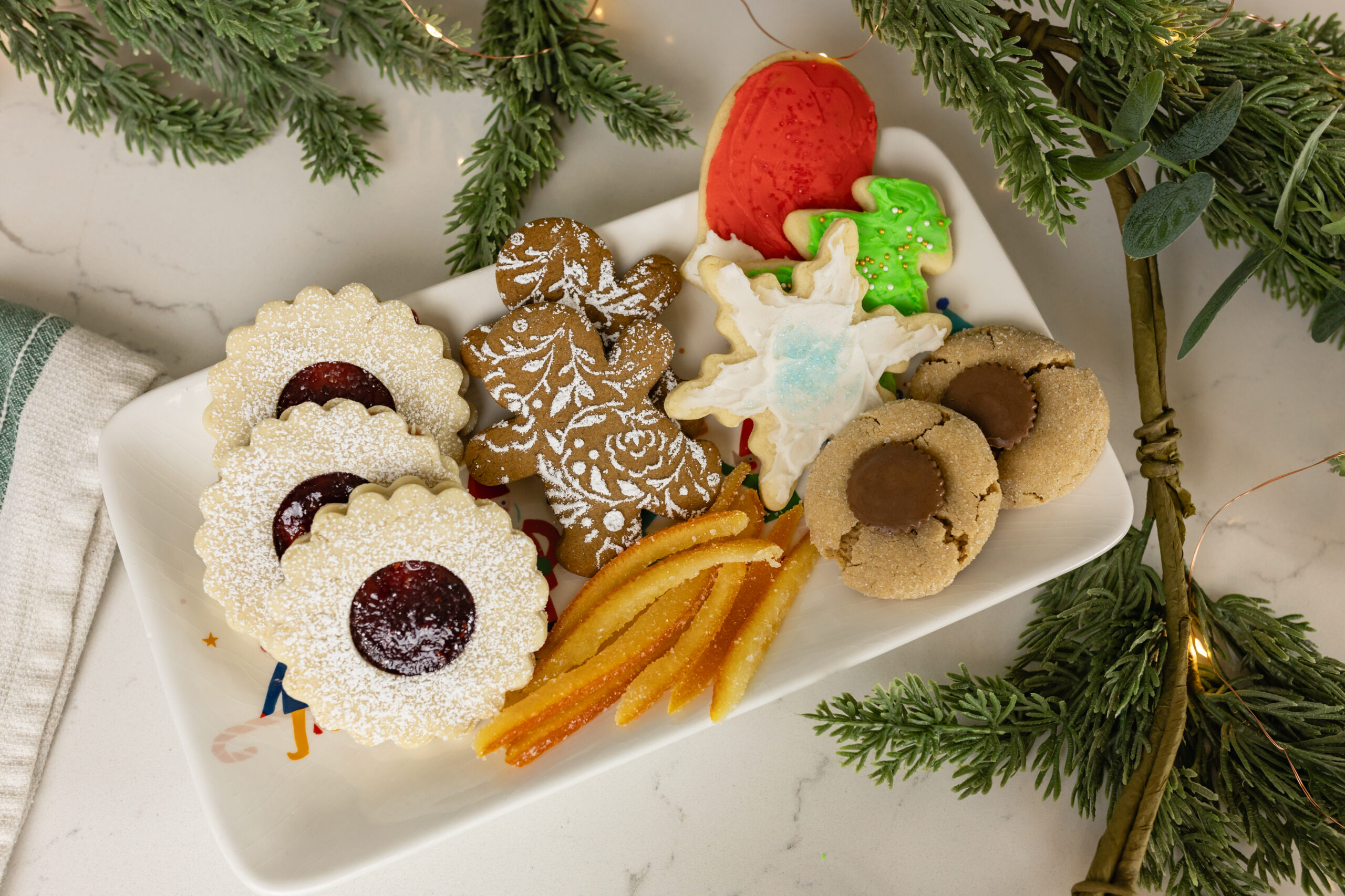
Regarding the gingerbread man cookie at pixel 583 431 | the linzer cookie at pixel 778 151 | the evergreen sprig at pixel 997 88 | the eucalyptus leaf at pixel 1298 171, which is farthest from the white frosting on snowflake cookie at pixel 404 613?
the eucalyptus leaf at pixel 1298 171

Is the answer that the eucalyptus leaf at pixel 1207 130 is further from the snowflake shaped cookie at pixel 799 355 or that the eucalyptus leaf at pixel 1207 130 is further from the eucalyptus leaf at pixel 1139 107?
the snowflake shaped cookie at pixel 799 355

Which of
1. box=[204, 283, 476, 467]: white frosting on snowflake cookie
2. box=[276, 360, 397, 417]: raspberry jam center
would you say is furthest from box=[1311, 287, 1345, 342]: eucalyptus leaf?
box=[276, 360, 397, 417]: raspberry jam center

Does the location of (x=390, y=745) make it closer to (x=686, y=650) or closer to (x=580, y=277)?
(x=686, y=650)

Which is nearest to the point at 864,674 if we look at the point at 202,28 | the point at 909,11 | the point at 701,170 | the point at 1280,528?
the point at 1280,528

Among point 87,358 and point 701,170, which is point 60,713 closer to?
point 87,358

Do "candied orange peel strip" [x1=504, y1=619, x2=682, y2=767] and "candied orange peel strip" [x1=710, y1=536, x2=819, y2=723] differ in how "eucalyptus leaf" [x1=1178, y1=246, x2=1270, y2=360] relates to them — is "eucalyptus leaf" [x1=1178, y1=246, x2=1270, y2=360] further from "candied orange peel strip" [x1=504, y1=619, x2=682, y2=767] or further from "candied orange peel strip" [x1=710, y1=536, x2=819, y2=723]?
"candied orange peel strip" [x1=504, y1=619, x2=682, y2=767]
